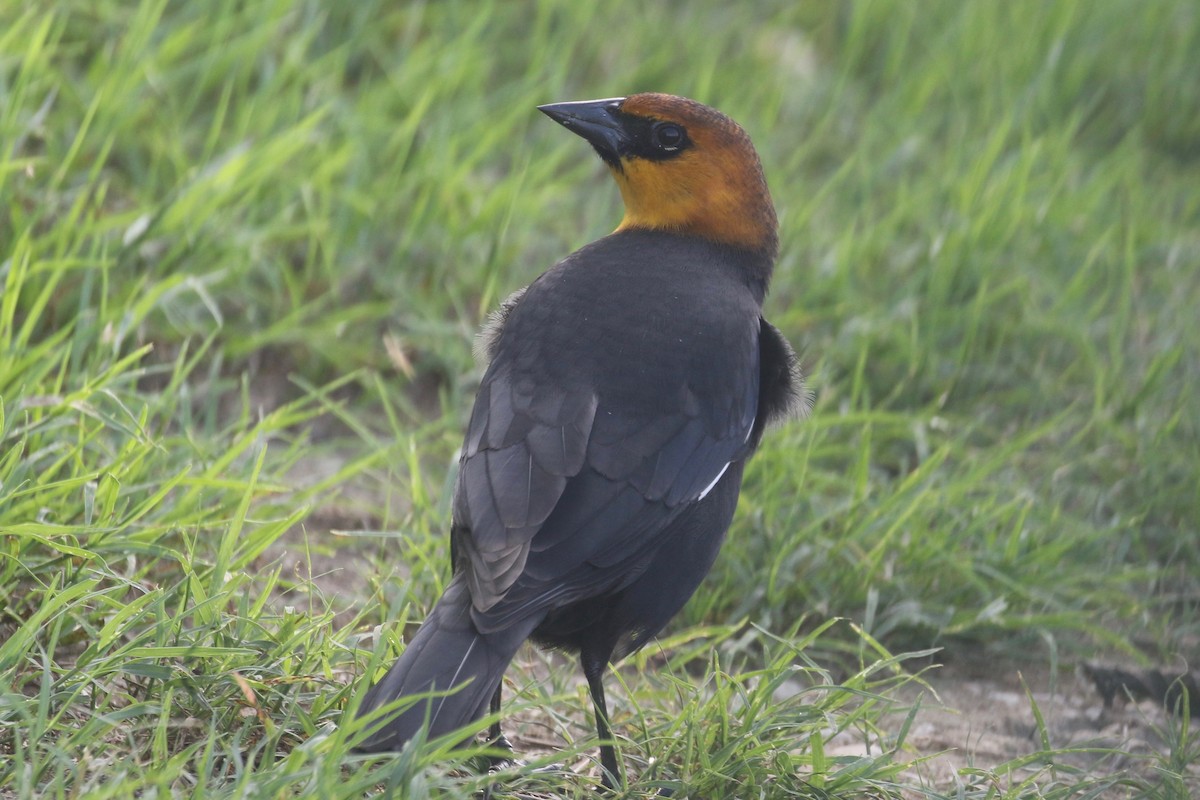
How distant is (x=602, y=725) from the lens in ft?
9.52

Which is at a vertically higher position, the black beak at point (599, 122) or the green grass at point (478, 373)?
the black beak at point (599, 122)

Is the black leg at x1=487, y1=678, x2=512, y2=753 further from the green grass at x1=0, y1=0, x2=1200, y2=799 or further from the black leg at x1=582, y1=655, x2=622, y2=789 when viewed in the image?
the black leg at x1=582, y1=655, x2=622, y2=789

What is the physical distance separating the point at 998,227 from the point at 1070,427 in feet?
2.54

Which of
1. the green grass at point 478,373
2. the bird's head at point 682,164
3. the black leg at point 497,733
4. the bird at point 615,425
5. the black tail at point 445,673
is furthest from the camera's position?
the bird's head at point 682,164

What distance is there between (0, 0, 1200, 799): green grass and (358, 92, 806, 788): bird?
0.17m

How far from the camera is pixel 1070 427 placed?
4578 millimetres

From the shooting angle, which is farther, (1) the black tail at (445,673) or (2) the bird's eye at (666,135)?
(2) the bird's eye at (666,135)

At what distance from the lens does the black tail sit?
249cm

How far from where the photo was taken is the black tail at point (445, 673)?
249 centimetres

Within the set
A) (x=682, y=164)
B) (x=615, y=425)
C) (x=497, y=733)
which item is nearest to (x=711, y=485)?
(x=615, y=425)

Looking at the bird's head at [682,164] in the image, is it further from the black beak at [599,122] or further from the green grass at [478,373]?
the green grass at [478,373]

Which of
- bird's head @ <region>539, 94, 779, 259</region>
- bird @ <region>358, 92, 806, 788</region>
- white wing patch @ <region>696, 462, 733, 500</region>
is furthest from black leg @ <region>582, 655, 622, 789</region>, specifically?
bird's head @ <region>539, 94, 779, 259</region>

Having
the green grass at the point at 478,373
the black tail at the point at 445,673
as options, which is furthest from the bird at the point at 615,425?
the green grass at the point at 478,373

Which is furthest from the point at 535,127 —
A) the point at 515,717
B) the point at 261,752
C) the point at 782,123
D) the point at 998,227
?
the point at 261,752
